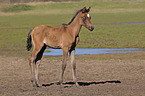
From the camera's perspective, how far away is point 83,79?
43.2 ft

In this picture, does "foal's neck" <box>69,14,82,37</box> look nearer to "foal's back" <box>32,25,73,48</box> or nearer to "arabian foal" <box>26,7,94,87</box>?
"arabian foal" <box>26,7,94,87</box>

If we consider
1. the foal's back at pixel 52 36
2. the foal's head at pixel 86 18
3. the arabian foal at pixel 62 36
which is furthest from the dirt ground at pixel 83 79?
the foal's head at pixel 86 18

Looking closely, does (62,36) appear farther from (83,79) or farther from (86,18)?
(83,79)

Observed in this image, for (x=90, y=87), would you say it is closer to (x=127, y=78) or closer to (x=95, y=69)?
(x=127, y=78)

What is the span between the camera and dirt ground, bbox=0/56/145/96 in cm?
1040

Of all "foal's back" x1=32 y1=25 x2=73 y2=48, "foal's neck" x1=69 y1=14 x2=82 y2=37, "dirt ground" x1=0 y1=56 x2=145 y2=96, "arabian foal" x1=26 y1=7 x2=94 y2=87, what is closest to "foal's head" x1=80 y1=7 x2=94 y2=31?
"arabian foal" x1=26 y1=7 x2=94 y2=87

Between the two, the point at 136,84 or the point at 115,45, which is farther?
the point at 115,45

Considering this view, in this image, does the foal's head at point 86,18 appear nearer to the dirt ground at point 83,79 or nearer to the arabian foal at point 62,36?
the arabian foal at point 62,36

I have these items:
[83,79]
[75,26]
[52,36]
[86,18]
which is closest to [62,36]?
[52,36]

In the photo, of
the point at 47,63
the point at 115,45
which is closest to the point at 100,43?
the point at 115,45

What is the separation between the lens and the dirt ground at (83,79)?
10398mm

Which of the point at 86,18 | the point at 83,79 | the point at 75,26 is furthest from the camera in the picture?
the point at 83,79

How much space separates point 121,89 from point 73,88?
151cm

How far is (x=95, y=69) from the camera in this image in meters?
15.2
